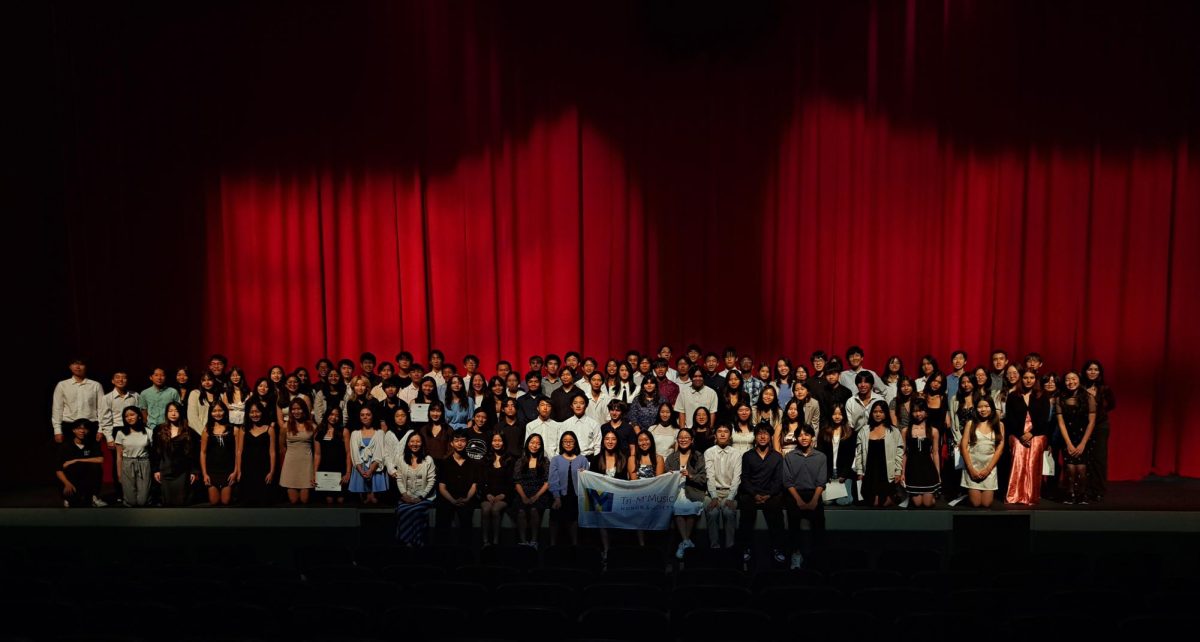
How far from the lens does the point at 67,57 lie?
12969mm

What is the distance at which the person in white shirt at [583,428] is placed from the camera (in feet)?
31.7

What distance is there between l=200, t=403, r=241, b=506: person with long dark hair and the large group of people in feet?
0.06

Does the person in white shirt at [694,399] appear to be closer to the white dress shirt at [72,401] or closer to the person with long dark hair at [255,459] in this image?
the person with long dark hair at [255,459]

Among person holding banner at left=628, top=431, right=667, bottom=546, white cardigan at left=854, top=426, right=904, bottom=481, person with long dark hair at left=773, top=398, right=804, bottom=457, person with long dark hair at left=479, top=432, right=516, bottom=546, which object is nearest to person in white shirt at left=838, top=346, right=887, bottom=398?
white cardigan at left=854, top=426, right=904, bottom=481

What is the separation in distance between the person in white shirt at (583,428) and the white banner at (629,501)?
1.98 ft

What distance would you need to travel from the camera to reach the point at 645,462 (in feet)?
29.9

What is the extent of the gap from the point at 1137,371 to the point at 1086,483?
10.7ft

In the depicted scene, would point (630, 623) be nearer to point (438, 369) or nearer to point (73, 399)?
point (438, 369)

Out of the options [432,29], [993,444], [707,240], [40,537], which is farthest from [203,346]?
[993,444]

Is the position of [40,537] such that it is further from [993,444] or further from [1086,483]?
[1086,483]

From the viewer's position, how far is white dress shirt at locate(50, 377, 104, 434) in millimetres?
11094

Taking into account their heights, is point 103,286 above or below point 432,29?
below

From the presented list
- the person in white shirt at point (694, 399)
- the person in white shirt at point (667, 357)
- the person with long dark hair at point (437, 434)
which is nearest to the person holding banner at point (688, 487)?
the person in white shirt at point (694, 399)

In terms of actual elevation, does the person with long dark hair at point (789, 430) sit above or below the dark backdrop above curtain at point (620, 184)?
below
